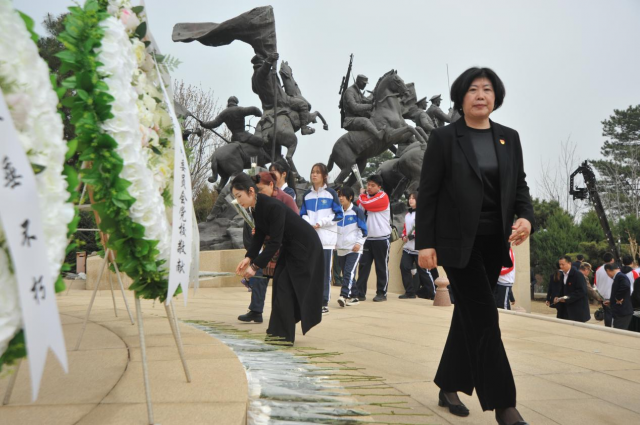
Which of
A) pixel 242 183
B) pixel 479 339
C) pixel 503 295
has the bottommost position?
pixel 503 295

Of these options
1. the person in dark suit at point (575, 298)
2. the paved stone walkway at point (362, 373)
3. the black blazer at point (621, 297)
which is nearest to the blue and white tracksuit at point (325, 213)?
the paved stone walkway at point (362, 373)

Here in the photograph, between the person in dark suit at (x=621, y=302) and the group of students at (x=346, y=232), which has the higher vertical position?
the group of students at (x=346, y=232)

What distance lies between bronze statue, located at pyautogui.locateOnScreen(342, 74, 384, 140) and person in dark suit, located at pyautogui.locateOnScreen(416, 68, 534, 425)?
16.5 metres

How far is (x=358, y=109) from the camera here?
20.4m

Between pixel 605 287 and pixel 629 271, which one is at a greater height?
pixel 629 271

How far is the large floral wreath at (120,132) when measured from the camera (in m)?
2.47

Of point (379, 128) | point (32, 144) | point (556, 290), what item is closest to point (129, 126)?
point (32, 144)

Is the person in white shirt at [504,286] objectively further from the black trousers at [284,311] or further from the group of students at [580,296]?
the black trousers at [284,311]

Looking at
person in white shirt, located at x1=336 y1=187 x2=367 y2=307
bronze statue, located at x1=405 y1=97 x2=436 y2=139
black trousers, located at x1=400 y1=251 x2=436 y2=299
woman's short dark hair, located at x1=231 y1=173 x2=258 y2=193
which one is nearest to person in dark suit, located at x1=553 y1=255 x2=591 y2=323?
black trousers, located at x1=400 y1=251 x2=436 y2=299

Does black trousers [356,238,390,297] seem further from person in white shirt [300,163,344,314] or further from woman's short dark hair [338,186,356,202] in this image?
person in white shirt [300,163,344,314]

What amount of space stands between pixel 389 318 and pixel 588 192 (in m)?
15.1

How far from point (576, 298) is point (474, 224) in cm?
818

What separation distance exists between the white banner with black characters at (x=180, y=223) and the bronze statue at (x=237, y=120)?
50.3ft

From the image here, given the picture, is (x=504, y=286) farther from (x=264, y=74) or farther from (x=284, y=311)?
(x=264, y=74)
